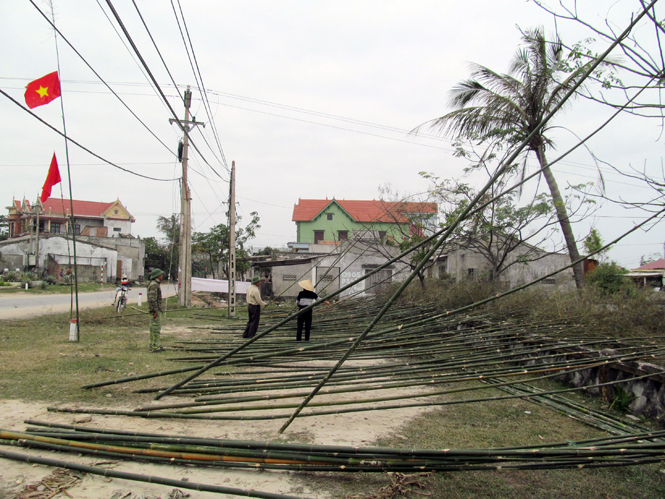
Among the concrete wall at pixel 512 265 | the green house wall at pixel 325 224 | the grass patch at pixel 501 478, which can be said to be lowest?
the grass patch at pixel 501 478

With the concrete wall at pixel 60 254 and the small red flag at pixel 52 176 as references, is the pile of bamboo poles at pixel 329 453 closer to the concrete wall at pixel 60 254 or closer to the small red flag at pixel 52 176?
the small red flag at pixel 52 176

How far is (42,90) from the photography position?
5.87 metres

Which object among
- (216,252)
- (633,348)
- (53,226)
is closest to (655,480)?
(633,348)

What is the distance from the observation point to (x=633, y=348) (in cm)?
431

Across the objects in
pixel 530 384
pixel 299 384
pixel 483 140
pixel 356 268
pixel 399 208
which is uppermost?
pixel 483 140

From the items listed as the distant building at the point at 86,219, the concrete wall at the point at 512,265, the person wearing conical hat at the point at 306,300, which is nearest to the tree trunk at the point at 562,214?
the concrete wall at the point at 512,265

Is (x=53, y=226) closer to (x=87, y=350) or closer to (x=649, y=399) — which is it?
(x=87, y=350)

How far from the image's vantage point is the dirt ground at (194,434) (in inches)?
99.0

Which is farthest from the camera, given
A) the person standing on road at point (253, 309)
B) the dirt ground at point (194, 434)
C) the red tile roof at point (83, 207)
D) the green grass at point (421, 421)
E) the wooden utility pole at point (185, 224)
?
the red tile roof at point (83, 207)

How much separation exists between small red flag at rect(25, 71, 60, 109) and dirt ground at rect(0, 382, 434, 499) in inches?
152

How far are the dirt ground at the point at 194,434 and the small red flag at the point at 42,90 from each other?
3862mm

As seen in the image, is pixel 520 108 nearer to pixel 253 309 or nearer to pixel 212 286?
pixel 253 309

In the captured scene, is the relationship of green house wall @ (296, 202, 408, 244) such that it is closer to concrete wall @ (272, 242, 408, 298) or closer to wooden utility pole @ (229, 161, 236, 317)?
concrete wall @ (272, 242, 408, 298)

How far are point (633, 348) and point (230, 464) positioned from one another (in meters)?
3.83
